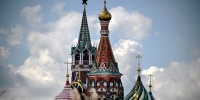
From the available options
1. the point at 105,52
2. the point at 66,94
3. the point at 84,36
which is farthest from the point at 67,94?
the point at 84,36

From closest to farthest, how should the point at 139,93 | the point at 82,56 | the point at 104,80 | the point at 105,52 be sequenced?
1. the point at 139,93
2. the point at 104,80
3. the point at 105,52
4. the point at 82,56

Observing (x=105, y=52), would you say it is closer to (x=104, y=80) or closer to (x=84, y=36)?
(x=104, y=80)

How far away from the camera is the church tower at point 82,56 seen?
243ft

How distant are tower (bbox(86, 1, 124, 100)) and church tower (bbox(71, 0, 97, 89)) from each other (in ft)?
10.9

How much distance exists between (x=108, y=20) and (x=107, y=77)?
5944 mm

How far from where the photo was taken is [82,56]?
74.4m

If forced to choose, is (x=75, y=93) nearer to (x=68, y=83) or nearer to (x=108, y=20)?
(x=68, y=83)

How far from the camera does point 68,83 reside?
6919 cm

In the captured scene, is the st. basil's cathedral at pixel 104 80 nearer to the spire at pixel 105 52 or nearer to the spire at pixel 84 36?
the spire at pixel 105 52

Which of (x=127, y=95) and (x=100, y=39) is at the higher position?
(x=100, y=39)

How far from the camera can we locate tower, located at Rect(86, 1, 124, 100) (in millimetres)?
69500

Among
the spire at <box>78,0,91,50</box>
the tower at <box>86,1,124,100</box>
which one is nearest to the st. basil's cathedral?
the tower at <box>86,1,124,100</box>

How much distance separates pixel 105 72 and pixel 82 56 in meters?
5.38

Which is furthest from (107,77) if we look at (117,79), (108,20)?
(108,20)
